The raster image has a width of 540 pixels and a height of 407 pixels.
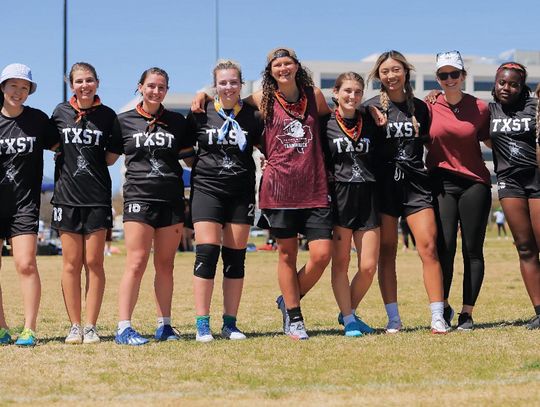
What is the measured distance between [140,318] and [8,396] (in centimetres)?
512

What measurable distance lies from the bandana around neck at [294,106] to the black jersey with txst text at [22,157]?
2.00 m

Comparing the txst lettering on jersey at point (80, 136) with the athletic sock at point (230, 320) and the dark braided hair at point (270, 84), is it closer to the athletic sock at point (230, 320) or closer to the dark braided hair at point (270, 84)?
the dark braided hair at point (270, 84)

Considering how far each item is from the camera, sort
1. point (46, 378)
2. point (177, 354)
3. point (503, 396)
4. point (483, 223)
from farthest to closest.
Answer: point (483, 223) < point (177, 354) < point (46, 378) < point (503, 396)

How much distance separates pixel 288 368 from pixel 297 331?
153 centimetres

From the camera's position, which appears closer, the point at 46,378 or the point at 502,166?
the point at 46,378

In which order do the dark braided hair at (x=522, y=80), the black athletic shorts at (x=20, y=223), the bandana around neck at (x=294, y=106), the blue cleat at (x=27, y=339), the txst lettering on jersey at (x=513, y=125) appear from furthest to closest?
the dark braided hair at (x=522, y=80), the txst lettering on jersey at (x=513, y=125), the bandana around neck at (x=294, y=106), the black athletic shorts at (x=20, y=223), the blue cleat at (x=27, y=339)

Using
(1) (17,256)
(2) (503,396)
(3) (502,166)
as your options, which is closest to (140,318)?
(1) (17,256)

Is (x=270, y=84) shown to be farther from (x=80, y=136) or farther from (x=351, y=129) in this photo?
(x=80, y=136)

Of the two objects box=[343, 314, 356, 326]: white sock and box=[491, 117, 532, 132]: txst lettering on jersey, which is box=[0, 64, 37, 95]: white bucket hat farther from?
box=[491, 117, 532, 132]: txst lettering on jersey

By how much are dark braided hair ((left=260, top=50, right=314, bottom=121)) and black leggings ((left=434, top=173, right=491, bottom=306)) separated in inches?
61.2

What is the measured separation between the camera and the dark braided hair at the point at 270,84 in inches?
311

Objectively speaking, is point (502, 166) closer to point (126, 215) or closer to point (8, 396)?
point (126, 215)

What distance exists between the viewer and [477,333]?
26.4 feet

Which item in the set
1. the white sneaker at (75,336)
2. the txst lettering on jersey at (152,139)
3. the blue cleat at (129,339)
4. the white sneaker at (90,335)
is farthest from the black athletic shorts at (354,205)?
the white sneaker at (75,336)
